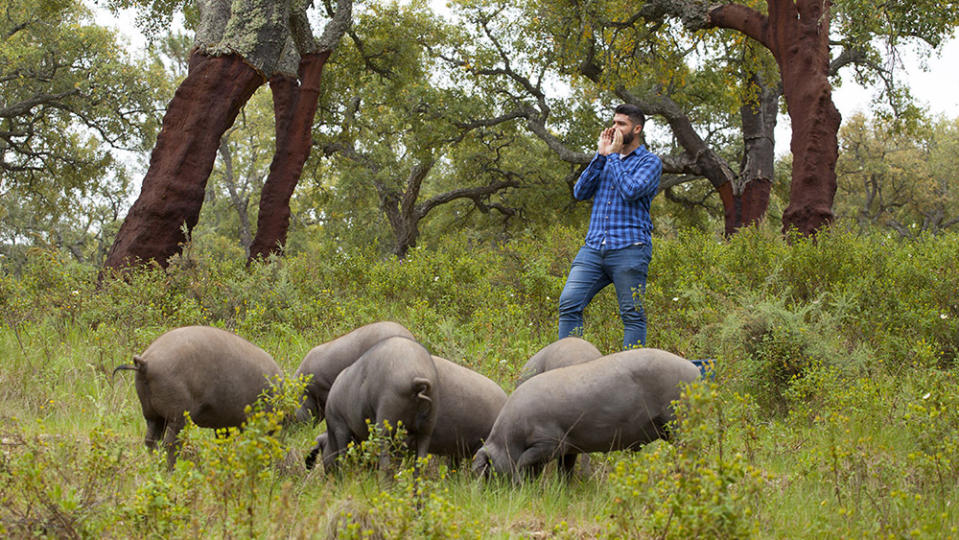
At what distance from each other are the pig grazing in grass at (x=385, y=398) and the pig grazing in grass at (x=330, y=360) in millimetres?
596

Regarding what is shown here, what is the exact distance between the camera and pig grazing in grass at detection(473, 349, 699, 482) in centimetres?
339

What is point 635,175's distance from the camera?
17.1 feet

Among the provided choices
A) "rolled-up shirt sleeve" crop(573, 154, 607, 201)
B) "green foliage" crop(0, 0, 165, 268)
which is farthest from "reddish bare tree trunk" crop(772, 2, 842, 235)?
"green foliage" crop(0, 0, 165, 268)

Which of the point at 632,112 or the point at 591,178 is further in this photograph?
the point at 591,178

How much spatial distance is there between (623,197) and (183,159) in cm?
606

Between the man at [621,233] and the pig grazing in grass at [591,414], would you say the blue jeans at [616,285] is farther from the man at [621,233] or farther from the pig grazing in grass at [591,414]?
the pig grazing in grass at [591,414]

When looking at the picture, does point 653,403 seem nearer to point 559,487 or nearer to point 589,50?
point 559,487

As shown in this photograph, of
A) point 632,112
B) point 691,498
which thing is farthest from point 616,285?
point 691,498

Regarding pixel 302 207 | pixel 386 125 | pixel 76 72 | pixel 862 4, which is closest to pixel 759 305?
pixel 862 4

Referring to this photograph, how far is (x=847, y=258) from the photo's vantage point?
7.56 metres

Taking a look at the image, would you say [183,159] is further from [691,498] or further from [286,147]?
[691,498]

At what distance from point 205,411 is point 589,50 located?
46.8ft

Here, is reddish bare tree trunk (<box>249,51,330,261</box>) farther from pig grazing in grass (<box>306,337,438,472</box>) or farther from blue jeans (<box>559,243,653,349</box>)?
pig grazing in grass (<box>306,337,438,472</box>)

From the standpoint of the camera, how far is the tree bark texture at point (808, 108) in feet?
34.4
